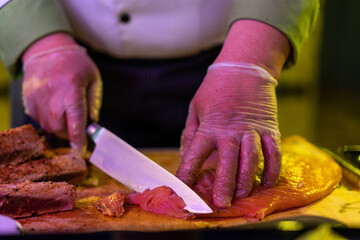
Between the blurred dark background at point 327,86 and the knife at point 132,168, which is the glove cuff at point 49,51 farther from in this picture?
the blurred dark background at point 327,86

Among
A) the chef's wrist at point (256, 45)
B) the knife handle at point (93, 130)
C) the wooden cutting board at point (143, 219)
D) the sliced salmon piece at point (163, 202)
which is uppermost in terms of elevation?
the chef's wrist at point (256, 45)

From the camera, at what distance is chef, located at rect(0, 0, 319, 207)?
1.45 meters

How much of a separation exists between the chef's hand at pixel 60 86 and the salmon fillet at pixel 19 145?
17 centimetres

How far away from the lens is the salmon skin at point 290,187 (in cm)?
135

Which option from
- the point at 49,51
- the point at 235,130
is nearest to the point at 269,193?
the point at 235,130

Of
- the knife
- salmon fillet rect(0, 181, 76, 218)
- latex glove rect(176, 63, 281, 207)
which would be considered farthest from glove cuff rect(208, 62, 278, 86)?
salmon fillet rect(0, 181, 76, 218)

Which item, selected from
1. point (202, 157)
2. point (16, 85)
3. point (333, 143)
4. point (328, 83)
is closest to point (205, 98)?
point (202, 157)

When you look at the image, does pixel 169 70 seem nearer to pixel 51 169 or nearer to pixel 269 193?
pixel 51 169

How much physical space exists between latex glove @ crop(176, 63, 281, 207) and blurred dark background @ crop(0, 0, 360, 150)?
3013mm

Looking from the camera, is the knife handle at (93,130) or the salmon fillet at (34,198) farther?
the knife handle at (93,130)

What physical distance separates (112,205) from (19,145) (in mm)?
432

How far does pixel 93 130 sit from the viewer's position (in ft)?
5.72

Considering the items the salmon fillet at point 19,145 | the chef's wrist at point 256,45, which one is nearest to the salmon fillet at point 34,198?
the salmon fillet at point 19,145

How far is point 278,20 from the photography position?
5.10 feet
